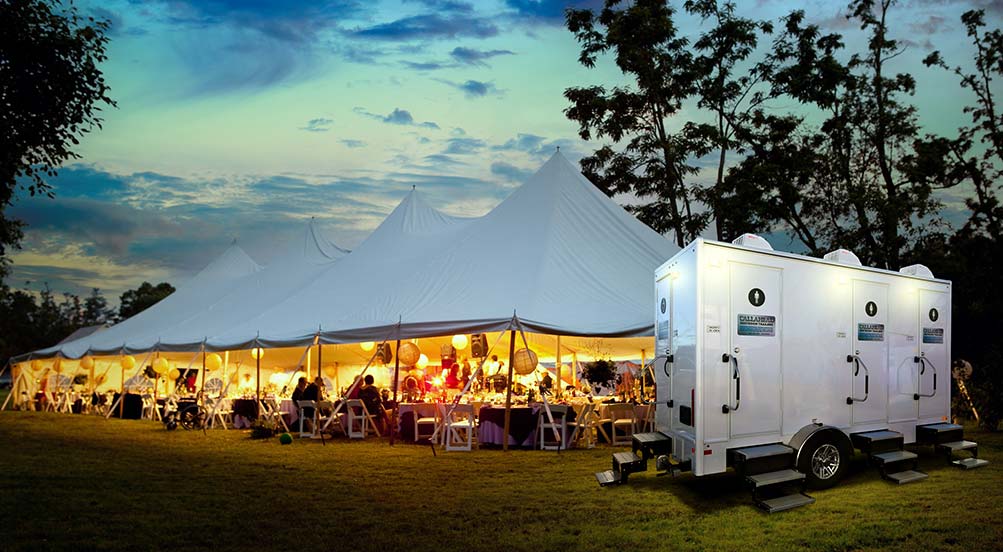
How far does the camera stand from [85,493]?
846cm

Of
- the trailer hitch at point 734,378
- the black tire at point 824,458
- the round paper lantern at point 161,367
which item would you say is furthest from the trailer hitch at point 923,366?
the round paper lantern at point 161,367

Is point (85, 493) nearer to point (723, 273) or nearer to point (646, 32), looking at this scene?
point (723, 273)

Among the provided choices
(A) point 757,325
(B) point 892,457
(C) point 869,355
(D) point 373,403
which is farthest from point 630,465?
(D) point 373,403

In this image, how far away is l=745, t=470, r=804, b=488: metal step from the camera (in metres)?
7.27

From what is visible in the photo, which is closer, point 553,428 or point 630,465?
point 630,465

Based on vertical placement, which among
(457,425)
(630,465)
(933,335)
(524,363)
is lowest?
(457,425)

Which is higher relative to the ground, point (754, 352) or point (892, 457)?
point (754, 352)

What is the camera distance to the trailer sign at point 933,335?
1000 centimetres

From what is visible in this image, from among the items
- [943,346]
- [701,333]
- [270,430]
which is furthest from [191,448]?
[943,346]

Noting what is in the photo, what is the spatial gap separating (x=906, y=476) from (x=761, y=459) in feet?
7.84

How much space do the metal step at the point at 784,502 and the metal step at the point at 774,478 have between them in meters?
0.16

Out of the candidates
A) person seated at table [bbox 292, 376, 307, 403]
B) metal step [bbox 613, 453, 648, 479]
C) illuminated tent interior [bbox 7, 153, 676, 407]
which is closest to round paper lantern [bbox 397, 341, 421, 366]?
illuminated tent interior [bbox 7, 153, 676, 407]

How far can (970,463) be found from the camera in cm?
957

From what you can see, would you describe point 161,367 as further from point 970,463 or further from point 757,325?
point 970,463
